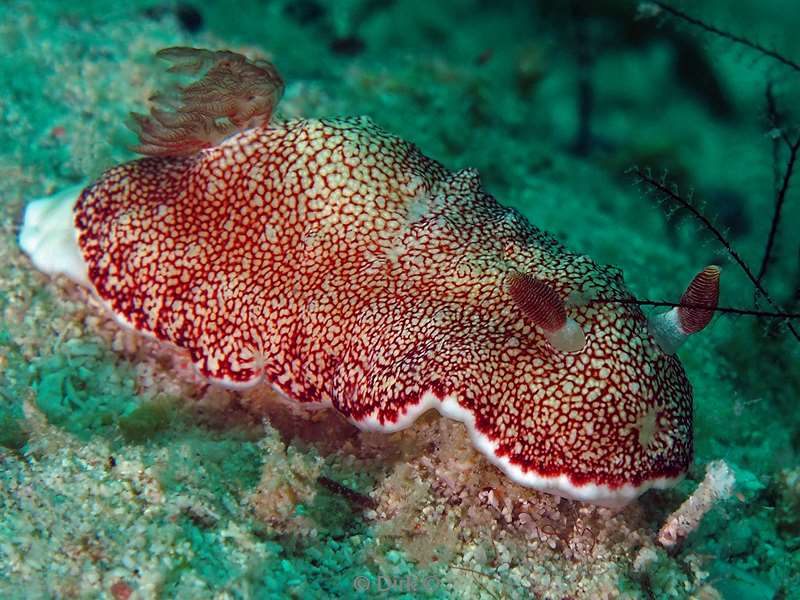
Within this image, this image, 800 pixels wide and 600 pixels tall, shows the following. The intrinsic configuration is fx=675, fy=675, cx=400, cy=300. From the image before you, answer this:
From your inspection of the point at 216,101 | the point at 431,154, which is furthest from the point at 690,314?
the point at 431,154

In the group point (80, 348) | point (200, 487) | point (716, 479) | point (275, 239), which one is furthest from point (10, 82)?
A: point (716, 479)

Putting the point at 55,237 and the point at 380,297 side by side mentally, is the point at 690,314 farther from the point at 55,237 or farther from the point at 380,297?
the point at 55,237

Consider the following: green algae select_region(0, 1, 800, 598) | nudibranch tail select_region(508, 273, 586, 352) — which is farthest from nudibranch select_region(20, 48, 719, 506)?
green algae select_region(0, 1, 800, 598)

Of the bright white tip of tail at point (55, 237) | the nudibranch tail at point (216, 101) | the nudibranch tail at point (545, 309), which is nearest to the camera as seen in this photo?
the nudibranch tail at point (545, 309)

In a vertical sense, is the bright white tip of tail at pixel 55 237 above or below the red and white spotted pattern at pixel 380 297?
below

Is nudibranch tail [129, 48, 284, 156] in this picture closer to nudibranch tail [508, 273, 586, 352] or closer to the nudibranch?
the nudibranch

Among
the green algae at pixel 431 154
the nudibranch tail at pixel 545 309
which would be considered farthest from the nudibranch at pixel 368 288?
the green algae at pixel 431 154

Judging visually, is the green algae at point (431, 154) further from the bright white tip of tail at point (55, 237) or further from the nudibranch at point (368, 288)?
the nudibranch at point (368, 288)
